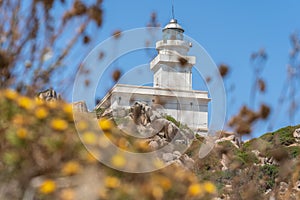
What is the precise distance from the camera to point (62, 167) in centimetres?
208

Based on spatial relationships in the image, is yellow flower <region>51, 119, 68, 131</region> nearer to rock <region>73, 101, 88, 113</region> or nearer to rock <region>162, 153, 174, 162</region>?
rock <region>73, 101, 88, 113</region>

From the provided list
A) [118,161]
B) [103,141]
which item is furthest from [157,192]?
[103,141]

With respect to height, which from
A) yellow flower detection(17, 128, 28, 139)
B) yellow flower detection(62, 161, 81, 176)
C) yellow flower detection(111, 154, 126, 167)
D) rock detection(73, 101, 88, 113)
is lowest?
yellow flower detection(62, 161, 81, 176)

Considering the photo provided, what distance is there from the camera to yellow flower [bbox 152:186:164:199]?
204 centimetres

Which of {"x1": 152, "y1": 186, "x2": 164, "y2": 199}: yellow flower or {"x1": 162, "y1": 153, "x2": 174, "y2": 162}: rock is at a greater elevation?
{"x1": 162, "y1": 153, "x2": 174, "y2": 162}: rock

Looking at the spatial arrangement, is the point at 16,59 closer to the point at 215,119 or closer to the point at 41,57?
the point at 41,57

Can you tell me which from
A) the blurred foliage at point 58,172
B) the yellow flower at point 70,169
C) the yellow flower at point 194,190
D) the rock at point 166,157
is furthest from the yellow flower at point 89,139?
the rock at point 166,157

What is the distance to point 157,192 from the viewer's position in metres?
2.05

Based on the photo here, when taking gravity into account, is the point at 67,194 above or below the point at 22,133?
below

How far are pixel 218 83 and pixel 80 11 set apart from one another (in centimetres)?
119

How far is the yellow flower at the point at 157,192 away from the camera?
2.04 metres

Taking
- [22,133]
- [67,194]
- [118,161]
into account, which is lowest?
[67,194]

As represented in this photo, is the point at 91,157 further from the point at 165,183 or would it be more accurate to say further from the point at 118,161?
the point at 165,183

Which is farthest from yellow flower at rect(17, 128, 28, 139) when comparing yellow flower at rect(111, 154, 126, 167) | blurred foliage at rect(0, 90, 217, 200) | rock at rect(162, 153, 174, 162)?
rock at rect(162, 153, 174, 162)
